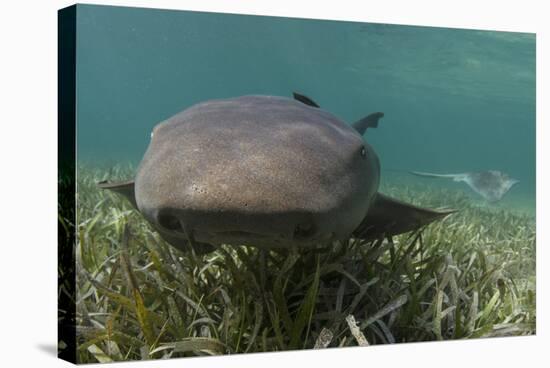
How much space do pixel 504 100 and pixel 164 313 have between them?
492 cm

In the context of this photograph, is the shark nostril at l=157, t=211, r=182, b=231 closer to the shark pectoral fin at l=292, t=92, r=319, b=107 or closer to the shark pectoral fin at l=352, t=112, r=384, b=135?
the shark pectoral fin at l=292, t=92, r=319, b=107

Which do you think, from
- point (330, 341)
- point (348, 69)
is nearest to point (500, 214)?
point (348, 69)

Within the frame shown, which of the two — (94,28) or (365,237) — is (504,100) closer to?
(365,237)

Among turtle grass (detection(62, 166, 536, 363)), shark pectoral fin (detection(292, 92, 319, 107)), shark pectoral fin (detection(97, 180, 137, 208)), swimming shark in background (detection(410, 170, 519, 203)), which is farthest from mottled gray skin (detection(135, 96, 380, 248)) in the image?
swimming shark in background (detection(410, 170, 519, 203))

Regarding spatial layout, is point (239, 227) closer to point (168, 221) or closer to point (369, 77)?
point (168, 221)

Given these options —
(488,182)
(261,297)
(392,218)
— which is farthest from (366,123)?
(261,297)

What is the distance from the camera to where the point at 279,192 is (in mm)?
3080

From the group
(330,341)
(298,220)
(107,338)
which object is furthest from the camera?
(330,341)

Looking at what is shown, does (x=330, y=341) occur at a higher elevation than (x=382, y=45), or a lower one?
lower

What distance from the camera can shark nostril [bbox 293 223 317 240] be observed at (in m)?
3.18

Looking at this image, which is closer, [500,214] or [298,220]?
[298,220]

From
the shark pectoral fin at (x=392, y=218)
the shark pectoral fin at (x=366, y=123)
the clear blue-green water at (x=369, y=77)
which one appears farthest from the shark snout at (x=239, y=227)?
the shark pectoral fin at (x=366, y=123)

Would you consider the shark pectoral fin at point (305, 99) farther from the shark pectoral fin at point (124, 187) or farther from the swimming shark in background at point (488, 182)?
the swimming shark in background at point (488, 182)

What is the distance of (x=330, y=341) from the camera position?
13.3 ft
